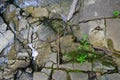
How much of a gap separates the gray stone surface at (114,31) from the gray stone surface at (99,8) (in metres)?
0.17

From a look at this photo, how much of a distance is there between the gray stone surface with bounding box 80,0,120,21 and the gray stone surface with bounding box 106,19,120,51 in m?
0.17

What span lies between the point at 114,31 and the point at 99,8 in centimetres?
59

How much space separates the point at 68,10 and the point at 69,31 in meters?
0.54

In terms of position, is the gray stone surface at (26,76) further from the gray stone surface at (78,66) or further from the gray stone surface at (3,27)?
the gray stone surface at (3,27)

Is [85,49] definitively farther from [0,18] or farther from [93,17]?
[0,18]

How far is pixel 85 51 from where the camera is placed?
15.9 feet

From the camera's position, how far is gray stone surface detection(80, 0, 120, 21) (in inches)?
197

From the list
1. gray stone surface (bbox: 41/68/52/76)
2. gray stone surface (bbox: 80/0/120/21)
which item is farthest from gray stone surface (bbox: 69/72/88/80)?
gray stone surface (bbox: 80/0/120/21)

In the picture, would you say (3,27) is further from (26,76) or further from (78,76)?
(78,76)

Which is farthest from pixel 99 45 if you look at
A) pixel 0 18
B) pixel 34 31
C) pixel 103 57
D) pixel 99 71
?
pixel 0 18

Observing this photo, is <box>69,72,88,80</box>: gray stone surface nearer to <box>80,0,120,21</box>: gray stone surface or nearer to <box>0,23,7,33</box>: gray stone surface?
<box>80,0,120,21</box>: gray stone surface

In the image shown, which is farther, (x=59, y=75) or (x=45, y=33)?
(x=45, y=33)

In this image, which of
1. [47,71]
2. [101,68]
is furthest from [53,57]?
[101,68]

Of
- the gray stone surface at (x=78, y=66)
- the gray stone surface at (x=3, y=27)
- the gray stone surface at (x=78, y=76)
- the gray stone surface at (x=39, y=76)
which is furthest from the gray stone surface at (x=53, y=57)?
the gray stone surface at (x=3, y=27)
